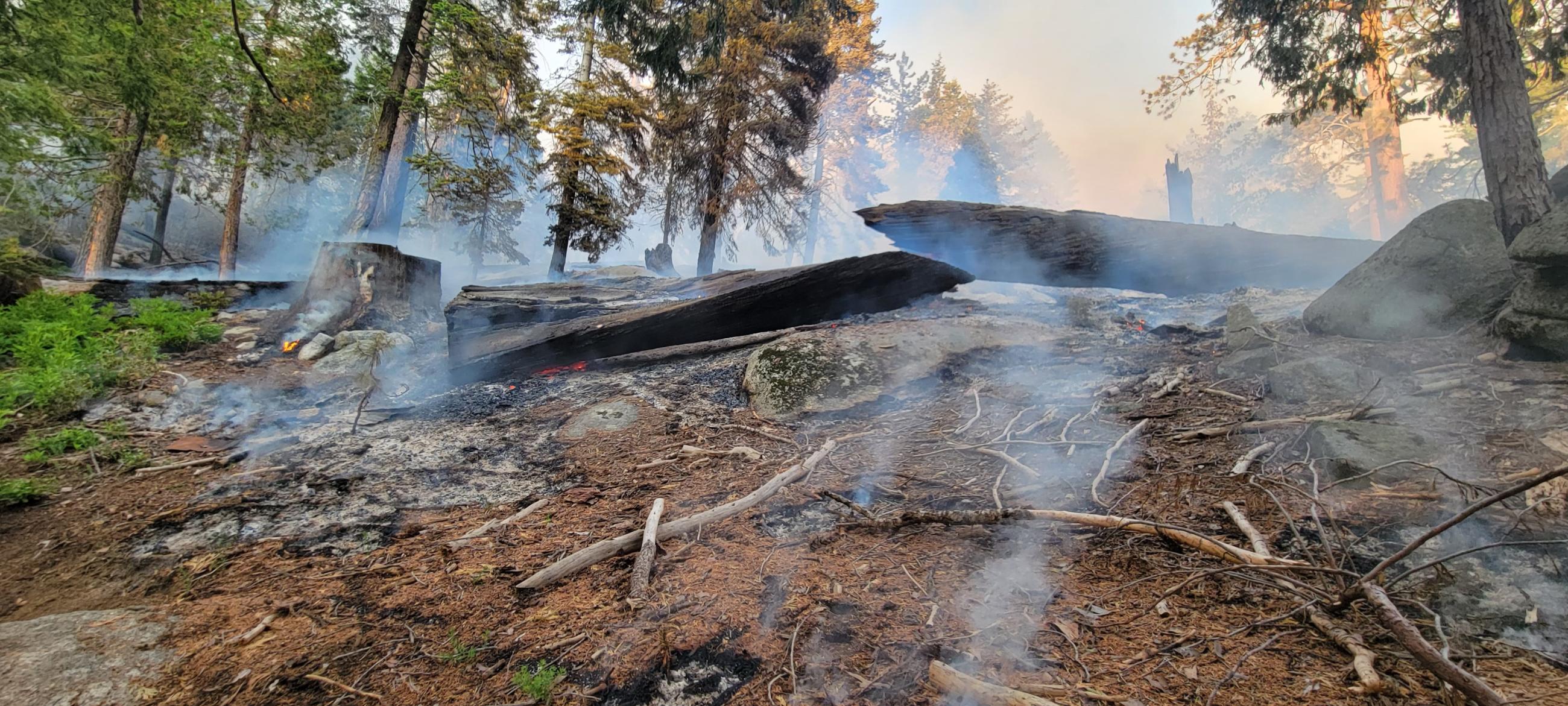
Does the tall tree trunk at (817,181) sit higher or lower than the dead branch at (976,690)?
higher

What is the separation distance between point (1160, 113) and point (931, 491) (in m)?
12.8

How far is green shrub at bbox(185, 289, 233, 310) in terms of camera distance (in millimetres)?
8609

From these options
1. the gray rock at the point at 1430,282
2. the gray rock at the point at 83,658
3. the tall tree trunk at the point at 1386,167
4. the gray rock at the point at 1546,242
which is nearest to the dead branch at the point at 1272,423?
the gray rock at the point at 1546,242

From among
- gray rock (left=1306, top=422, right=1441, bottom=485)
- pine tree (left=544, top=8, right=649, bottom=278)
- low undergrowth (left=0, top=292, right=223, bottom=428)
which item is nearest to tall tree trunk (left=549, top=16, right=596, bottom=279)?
pine tree (left=544, top=8, right=649, bottom=278)

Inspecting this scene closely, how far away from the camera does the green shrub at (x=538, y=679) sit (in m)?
1.83

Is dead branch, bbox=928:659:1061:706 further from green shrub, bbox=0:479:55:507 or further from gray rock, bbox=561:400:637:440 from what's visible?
green shrub, bbox=0:479:55:507

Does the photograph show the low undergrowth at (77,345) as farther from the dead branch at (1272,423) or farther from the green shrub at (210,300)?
the dead branch at (1272,423)

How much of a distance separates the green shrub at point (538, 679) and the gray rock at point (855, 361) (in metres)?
3.42

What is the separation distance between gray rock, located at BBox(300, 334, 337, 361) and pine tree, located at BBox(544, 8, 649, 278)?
24.8 feet

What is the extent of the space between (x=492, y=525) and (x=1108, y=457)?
4.07 metres

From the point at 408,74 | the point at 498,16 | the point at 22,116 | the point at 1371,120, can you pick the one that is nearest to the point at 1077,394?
the point at 22,116

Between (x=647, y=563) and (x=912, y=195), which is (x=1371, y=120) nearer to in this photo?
(x=912, y=195)

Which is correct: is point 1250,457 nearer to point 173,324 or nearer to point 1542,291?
point 1542,291

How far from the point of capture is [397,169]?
1016 cm
